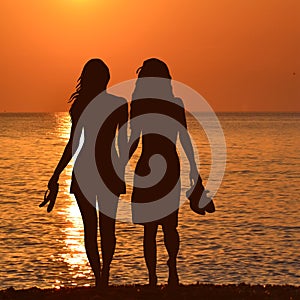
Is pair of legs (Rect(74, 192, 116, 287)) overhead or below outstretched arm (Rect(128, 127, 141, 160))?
below

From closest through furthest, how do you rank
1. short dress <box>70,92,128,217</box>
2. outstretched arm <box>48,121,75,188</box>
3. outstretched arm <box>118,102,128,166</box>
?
outstretched arm <box>118,102,128,166</box> → short dress <box>70,92,128,217</box> → outstretched arm <box>48,121,75,188</box>

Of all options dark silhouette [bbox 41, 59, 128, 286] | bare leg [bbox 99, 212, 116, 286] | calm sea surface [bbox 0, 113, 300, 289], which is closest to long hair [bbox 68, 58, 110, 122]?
dark silhouette [bbox 41, 59, 128, 286]

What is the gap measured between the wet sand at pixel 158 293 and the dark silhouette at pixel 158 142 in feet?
1.32

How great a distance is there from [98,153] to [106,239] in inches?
43.3

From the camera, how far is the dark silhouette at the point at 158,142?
11875 mm

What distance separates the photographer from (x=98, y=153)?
11961 mm

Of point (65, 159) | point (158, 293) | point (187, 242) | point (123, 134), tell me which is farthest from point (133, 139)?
point (187, 242)

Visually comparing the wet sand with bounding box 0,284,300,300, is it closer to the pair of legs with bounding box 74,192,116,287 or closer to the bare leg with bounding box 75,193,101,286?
the pair of legs with bounding box 74,192,116,287

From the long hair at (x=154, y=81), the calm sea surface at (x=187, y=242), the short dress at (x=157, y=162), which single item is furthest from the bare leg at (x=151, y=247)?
the calm sea surface at (x=187, y=242)

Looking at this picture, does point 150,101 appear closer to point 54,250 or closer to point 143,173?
point 143,173

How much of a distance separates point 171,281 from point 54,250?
1730cm

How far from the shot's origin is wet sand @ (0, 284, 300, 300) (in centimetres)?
1157

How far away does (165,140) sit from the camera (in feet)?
39.5

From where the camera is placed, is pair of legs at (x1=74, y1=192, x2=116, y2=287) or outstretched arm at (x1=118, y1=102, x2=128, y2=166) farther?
pair of legs at (x1=74, y1=192, x2=116, y2=287)
